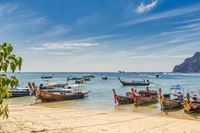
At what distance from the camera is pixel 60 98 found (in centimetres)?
3450

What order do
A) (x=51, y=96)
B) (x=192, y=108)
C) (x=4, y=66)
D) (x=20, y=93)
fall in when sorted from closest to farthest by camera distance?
(x=4, y=66), (x=192, y=108), (x=51, y=96), (x=20, y=93)

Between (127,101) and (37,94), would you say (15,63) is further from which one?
(37,94)

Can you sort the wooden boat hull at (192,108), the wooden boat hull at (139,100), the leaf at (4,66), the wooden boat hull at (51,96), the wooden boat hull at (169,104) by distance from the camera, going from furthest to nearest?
1. the wooden boat hull at (51,96)
2. the wooden boat hull at (139,100)
3. the wooden boat hull at (169,104)
4. the wooden boat hull at (192,108)
5. the leaf at (4,66)

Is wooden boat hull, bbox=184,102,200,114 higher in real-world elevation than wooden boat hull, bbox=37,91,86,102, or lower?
lower

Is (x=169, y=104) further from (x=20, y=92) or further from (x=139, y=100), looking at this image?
(x=20, y=92)

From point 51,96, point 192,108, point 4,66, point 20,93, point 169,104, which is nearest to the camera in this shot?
point 4,66

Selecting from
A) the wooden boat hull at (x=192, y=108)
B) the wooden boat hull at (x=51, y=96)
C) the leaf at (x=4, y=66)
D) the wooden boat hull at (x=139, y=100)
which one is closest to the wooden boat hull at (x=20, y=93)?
the wooden boat hull at (x=51, y=96)

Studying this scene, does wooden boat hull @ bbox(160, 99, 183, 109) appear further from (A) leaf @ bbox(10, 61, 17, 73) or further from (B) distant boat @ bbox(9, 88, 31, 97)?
(B) distant boat @ bbox(9, 88, 31, 97)

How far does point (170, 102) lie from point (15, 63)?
2302cm

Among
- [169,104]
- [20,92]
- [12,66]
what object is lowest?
[169,104]

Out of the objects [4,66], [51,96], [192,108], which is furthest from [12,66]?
[51,96]

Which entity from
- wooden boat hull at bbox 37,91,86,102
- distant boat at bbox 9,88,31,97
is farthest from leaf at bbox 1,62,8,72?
distant boat at bbox 9,88,31,97

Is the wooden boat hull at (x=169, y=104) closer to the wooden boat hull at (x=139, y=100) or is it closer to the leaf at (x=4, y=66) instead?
the wooden boat hull at (x=139, y=100)

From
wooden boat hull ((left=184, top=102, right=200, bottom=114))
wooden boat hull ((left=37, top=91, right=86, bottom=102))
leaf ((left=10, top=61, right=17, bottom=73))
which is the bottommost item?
wooden boat hull ((left=184, top=102, right=200, bottom=114))
